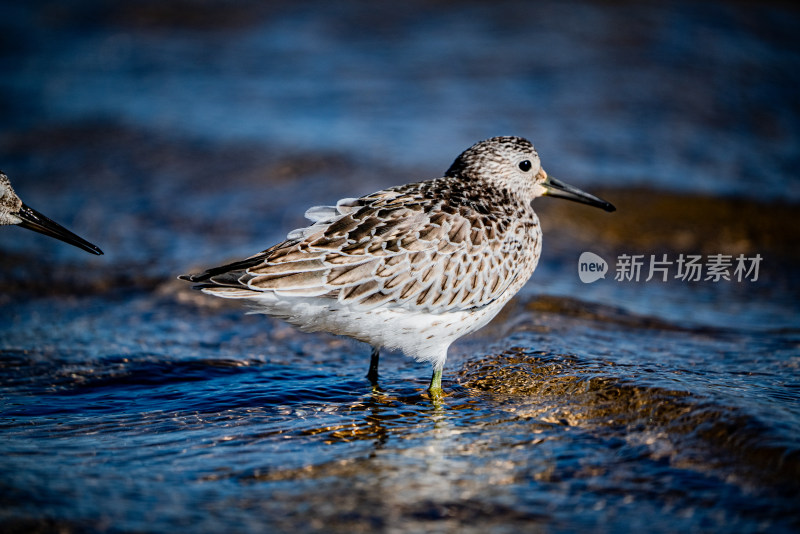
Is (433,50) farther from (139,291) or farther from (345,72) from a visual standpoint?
(139,291)

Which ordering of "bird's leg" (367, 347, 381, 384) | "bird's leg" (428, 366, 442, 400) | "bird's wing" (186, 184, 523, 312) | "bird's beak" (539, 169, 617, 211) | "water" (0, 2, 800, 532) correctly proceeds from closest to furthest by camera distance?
"water" (0, 2, 800, 532) → "bird's wing" (186, 184, 523, 312) → "bird's leg" (428, 366, 442, 400) → "bird's leg" (367, 347, 381, 384) → "bird's beak" (539, 169, 617, 211)

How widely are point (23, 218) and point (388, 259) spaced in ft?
9.16

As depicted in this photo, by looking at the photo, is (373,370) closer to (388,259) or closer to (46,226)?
(388,259)

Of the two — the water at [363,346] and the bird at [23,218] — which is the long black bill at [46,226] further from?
the water at [363,346]

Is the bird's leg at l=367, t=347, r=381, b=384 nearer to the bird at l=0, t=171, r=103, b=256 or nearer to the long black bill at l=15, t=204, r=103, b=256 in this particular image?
the bird at l=0, t=171, r=103, b=256

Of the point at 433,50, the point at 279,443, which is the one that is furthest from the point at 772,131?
the point at 279,443

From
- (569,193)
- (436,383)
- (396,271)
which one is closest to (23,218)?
(396,271)

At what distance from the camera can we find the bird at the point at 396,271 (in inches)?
209

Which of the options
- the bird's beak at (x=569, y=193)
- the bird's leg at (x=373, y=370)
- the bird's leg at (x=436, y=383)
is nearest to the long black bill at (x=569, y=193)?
the bird's beak at (x=569, y=193)

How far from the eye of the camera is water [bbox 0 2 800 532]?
4.47m

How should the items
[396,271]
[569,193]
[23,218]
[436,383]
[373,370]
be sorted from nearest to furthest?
1. [396,271]
2. [436,383]
3. [373,370]
4. [23,218]
5. [569,193]

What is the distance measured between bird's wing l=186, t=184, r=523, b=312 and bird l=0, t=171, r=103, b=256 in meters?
1.48

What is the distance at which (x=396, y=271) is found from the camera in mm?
5473

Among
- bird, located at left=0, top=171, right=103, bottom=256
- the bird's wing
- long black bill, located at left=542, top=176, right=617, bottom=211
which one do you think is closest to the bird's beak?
long black bill, located at left=542, top=176, right=617, bottom=211
